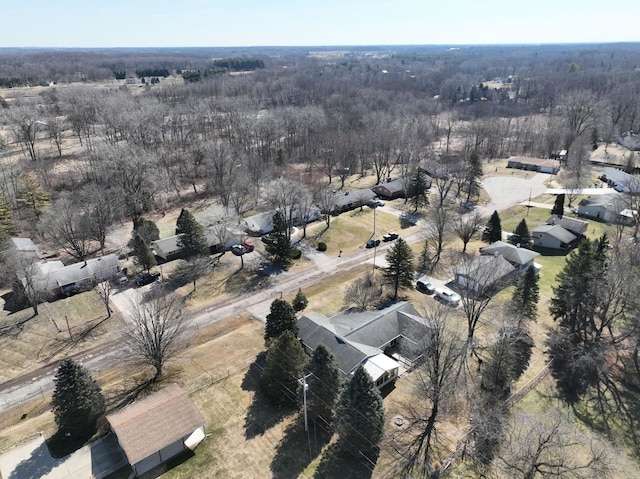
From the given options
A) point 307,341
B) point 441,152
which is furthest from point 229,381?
point 441,152

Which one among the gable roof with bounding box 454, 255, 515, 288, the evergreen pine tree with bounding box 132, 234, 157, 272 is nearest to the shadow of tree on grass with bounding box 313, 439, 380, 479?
the gable roof with bounding box 454, 255, 515, 288

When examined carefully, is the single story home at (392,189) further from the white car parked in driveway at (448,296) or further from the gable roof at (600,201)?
the white car parked in driveway at (448,296)

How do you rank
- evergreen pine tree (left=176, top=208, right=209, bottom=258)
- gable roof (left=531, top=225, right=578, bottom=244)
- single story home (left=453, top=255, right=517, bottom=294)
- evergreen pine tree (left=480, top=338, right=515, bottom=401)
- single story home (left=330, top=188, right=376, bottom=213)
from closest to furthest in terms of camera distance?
evergreen pine tree (left=480, top=338, right=515, bottom=401) < single story home (left=453, top=255, right=517, bottom=294) < evergreen pine tree (left=176, top=208, right=209, bottom=258) < gable roof (left=531, top=225, right=578, bottom=244) < single story home (left=330, top=188, right=376, bottom=213)

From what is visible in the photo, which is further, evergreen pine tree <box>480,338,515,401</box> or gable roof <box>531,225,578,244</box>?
gable roof <box>531,225,578,244</box>

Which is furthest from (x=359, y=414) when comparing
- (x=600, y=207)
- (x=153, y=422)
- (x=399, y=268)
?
(x=600, y=207)

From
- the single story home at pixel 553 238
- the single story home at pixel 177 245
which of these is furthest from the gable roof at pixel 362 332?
the single story home at pixel 553 238

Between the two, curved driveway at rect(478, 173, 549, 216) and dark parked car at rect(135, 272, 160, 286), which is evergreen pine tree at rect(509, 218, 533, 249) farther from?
dark parked car at rect(135, 272, 160, 286)

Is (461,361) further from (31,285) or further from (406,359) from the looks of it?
(31,285)

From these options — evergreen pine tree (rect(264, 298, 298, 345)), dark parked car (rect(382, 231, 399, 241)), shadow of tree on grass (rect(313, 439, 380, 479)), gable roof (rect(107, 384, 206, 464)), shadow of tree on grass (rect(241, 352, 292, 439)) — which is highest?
evergreen pine tree (rect(264, 298, 298, 345))
